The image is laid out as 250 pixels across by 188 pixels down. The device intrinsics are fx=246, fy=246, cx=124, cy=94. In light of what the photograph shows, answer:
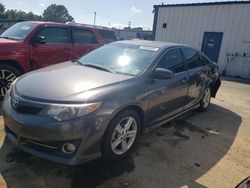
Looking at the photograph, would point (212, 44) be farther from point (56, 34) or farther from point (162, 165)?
point (162, 165)

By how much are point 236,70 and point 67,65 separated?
39.6ft

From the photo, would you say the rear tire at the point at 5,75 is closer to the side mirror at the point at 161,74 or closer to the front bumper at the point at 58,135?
the front bumper at the point at 58,135

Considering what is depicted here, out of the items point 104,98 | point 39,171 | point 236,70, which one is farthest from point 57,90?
point 236,70

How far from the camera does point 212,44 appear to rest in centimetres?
1448

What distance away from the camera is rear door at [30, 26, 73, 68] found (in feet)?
18.5

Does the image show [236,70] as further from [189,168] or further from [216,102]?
[189,168]

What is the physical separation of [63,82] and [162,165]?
1717 millimetres

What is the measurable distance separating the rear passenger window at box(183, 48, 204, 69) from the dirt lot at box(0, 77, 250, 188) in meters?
1.23

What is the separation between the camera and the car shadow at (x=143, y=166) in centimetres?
282

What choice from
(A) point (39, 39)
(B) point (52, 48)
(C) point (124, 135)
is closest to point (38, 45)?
(A) point (39, 39)

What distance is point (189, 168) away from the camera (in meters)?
3.33

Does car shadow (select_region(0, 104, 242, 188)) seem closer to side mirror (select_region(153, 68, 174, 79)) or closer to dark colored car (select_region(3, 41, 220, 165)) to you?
dark colored car (select_region(3, 41, 220, 165))

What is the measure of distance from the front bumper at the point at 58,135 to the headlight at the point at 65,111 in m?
0.05

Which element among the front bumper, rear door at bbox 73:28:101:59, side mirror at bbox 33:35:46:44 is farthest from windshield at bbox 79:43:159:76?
rear door at bbox 73:28:101:59
